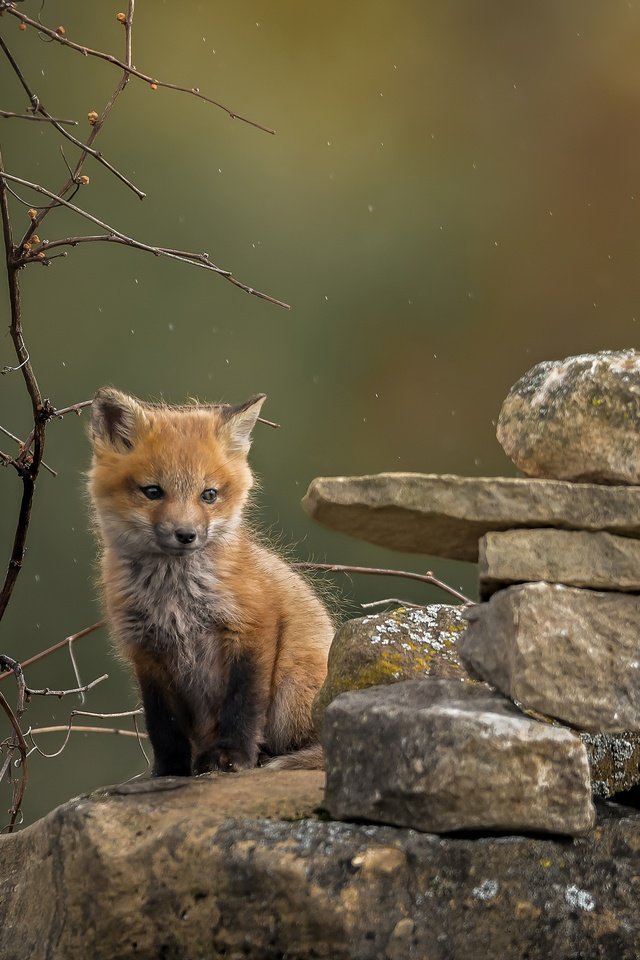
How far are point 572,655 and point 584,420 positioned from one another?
53cm

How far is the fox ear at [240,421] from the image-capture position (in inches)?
138

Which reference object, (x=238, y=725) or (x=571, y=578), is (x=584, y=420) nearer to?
(x=571, y=578)

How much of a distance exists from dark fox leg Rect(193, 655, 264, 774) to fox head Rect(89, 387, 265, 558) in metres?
0.40

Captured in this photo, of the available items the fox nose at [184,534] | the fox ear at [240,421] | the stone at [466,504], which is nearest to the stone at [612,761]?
the stone at [466,504]

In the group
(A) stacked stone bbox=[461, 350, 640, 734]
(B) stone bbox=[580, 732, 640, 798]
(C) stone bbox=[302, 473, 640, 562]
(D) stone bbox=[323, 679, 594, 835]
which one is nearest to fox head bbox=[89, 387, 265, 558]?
(C) stone bbox=[302, 473, 640, 562]

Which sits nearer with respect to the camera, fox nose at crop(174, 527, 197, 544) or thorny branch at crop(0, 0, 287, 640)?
thorny branch at crop(0, 0, 287, 640)

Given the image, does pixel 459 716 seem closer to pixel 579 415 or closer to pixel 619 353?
pixel 579 415

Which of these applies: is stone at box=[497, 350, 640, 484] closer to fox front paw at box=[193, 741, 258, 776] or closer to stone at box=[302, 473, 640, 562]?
stone at box=[302, 473, 640, 562]

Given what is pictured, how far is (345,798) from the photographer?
2.35 m

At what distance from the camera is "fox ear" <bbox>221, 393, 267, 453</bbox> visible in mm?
3518

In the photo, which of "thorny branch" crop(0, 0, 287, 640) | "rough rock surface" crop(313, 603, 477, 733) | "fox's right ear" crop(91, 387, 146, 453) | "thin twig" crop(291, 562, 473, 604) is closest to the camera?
"thorny branch" crop(0, 0, 287, 640)

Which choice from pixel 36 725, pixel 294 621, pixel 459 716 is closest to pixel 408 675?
pixel 294 621

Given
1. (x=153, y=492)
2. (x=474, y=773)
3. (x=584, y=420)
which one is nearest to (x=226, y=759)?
(x=153, y=492)

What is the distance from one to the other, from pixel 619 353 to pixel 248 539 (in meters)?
1.54
